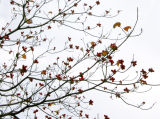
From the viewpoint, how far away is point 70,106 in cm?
445

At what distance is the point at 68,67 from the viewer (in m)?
4.32

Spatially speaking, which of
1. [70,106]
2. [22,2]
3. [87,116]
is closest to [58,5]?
[22,2]

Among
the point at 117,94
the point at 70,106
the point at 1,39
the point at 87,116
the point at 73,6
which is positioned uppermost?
the point at 73,6

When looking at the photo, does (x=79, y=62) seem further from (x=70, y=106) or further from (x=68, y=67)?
(x=70, y=106)

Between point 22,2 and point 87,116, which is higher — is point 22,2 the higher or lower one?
the higher one

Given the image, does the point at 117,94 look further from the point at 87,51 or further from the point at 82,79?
the point at 87,51

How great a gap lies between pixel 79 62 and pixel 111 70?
1287 mm

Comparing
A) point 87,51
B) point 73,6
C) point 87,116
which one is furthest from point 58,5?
point 87,116

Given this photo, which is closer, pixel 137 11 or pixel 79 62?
pixel 137 11

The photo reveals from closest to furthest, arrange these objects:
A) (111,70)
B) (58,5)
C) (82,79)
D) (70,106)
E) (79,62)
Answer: (111,70) → (82,79) → (79,62) → (70,106) → (58,5)

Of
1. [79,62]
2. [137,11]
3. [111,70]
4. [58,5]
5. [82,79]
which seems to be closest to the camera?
[137,11]

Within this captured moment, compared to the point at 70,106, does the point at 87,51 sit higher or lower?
higher

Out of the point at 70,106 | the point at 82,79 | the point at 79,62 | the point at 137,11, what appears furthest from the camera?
the point at 70,106

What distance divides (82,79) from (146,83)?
1.18m
